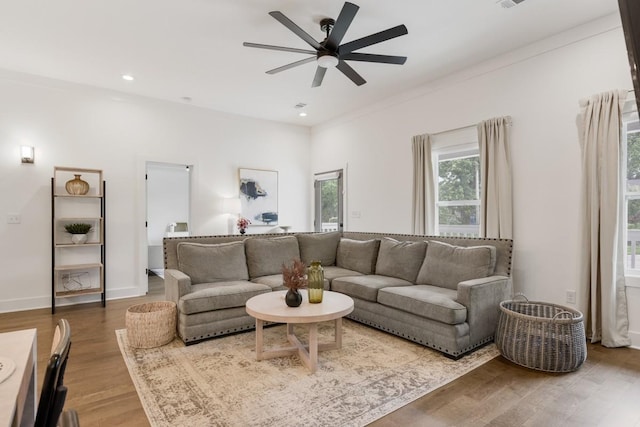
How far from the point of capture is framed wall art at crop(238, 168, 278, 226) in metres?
6.10

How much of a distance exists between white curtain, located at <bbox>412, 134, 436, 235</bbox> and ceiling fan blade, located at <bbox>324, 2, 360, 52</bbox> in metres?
2.17

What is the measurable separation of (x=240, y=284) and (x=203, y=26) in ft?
8.33

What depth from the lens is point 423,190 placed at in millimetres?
4605

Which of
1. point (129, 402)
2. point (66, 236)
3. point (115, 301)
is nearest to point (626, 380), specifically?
point (129, 402)

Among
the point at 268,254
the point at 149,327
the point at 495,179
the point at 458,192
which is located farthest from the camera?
the point at 458,192

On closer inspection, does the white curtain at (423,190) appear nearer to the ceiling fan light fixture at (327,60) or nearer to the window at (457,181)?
the window at (457,181)

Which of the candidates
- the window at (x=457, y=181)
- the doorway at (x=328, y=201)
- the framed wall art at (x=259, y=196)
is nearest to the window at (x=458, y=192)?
the window at (x=457, y=181)

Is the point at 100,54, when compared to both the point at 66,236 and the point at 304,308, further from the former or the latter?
the point at 304,308

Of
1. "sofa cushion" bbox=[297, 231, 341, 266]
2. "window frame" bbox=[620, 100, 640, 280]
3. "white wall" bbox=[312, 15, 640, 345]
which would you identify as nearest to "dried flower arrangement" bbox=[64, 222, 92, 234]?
"sofa cushion" bbox=[297, 231, 341, 266]

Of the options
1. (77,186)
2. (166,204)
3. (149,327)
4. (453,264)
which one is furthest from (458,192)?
(166,204)

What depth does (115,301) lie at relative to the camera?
4770 mm

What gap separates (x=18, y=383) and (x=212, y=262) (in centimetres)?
284

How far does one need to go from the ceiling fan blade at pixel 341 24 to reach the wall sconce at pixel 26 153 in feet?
13.2

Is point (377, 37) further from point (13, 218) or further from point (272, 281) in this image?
point (13, 218)
